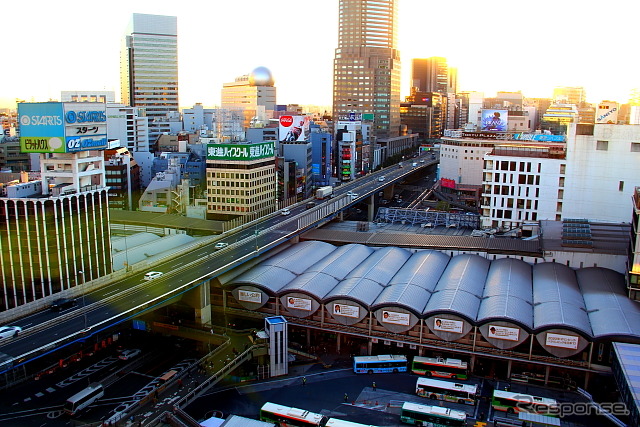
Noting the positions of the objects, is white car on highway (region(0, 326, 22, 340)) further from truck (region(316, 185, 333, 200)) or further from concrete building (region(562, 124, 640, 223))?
truck (region(316, 185, 333, 200))

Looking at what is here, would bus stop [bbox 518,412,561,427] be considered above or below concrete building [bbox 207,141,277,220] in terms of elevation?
below

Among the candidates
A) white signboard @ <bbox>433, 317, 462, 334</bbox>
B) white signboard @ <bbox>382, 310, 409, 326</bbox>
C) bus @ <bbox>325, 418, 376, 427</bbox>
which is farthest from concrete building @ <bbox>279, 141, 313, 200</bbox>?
bus @ <bbox>325, 418, 376, 427</bbox>

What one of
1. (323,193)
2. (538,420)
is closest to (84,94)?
(323,193)

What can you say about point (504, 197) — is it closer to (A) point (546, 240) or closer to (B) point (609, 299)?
(A) point (546, 240)

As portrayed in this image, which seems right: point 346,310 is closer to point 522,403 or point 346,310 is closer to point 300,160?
point 522,403

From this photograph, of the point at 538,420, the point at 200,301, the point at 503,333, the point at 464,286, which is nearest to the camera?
the point at 538,420

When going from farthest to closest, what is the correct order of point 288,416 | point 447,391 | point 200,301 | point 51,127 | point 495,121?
point 495,121
point 51,127
point 200,301
point 447,391
point 288,416

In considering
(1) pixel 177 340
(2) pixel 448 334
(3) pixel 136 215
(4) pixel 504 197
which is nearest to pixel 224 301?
(1) pixel 177 340
